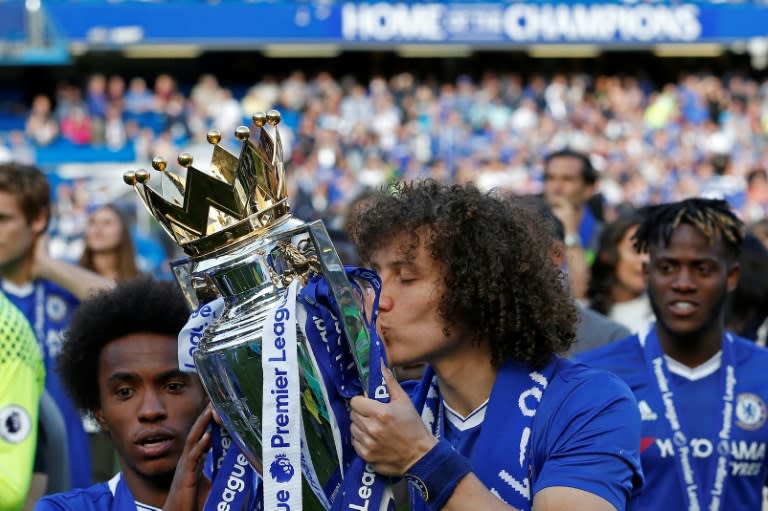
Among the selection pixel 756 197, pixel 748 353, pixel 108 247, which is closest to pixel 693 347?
pixel 748 353

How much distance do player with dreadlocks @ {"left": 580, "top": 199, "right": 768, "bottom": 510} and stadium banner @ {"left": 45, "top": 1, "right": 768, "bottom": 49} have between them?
22828 mm

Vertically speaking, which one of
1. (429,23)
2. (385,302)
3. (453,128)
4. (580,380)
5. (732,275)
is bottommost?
(453,128)

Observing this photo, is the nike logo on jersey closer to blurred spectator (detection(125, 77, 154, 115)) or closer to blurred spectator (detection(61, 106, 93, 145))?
blurred spectator (detection(61, 106, 93, 145))

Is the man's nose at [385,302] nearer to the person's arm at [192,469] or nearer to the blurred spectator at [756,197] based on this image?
the person's arm at [192,469]

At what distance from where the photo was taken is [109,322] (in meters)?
3.14

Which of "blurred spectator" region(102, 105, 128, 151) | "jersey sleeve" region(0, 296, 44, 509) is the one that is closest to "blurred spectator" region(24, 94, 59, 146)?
"blurred spectator" region(102, 105, 128, 151)

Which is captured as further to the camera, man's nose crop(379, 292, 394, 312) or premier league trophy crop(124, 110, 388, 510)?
man's nose crop(379, 292, 394, 312)

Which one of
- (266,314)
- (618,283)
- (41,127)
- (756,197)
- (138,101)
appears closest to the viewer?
(266,314)

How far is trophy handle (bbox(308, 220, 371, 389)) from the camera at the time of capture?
2.21 metres

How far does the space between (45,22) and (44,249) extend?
67.4 feet

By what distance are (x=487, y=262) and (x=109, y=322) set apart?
1075 mm

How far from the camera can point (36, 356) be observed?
3.47m

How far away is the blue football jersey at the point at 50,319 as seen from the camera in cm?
504

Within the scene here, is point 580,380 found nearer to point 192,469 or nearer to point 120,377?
point 192,469
